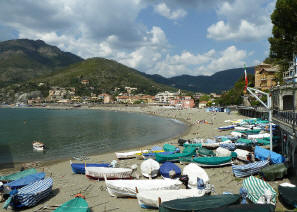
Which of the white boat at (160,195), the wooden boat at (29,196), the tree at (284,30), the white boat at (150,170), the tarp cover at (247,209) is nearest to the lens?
the tarp cover at (247,209)

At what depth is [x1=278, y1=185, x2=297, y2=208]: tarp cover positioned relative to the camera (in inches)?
428

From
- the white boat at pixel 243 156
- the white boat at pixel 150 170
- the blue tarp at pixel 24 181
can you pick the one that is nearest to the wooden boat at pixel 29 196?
the blue tarp at pixel 24 181

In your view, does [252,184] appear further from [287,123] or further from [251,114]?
[251,114]

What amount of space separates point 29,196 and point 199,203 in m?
10.8

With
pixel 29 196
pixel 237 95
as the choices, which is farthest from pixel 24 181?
pixel 237 95

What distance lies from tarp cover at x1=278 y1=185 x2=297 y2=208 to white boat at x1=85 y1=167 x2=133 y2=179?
1039cm

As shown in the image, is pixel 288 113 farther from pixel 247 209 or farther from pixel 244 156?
pixel 247 209

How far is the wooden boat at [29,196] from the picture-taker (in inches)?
536

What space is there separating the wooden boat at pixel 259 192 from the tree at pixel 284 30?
2347 centimetres

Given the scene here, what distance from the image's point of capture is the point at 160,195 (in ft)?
40.8

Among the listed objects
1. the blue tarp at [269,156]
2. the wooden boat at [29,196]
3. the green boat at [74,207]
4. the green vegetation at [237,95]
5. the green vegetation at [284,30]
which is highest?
the green vegetation at [284,30]

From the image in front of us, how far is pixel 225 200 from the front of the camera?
10906 mm

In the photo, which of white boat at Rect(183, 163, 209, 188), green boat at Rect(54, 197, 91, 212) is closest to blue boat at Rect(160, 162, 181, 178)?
white boat at Rect(183, 163, 209, 188)

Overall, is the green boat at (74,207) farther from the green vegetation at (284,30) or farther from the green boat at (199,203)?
the green vegetation at (284,30)
